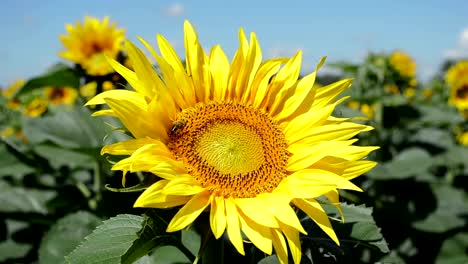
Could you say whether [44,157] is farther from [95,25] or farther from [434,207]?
[434,207]

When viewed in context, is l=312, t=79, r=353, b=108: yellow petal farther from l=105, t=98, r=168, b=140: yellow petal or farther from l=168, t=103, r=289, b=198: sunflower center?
l=105, t=98, r=168, b=140: yellow petal

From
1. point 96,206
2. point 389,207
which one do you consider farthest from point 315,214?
point 389,207

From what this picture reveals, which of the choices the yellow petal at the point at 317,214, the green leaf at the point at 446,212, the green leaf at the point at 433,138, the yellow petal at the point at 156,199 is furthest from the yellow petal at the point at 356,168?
the green leaf at the point at 433,138

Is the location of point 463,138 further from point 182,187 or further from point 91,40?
point 182,187

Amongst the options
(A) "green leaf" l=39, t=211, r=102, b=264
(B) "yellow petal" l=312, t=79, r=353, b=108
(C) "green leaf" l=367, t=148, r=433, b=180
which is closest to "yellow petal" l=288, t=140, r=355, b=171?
(B) "yellow petal" l=312, t=79, r=353, b=108

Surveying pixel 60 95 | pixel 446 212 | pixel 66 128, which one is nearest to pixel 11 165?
pixel 66 128

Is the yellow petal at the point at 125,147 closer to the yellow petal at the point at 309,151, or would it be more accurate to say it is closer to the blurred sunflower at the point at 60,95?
the yellow petal at the point at 309,151

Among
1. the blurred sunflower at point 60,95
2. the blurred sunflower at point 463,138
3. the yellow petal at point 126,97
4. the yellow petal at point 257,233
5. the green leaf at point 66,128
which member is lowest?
the blurred sunflower at point 463,138
